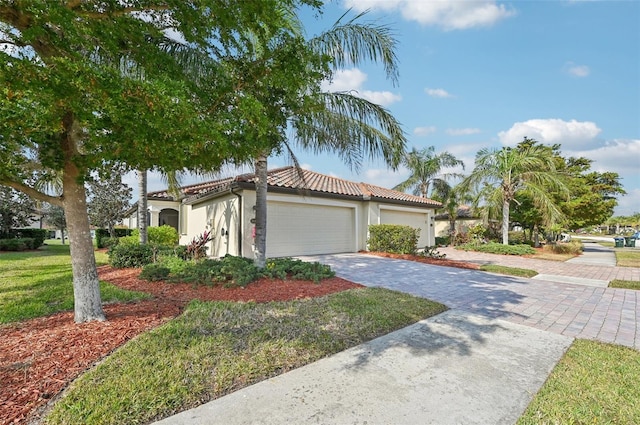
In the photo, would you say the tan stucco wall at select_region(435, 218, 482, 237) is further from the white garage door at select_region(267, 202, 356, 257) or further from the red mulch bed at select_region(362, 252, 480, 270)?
the red mulch bed at select_region(362, 252, 480, 270)

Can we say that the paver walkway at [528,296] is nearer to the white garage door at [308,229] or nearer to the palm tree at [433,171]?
the white garage door at [308,229]

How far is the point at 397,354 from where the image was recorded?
3977 millimetres

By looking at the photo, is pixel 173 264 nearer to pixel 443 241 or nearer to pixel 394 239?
pixel 394 239

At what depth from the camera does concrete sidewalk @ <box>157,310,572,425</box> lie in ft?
8.84

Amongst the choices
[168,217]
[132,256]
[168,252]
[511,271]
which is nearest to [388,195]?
[511,271]

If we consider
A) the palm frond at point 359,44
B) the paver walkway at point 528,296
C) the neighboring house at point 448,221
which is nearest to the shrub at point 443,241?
the neighboring house at point 448,221

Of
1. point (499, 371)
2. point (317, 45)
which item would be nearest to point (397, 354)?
point (499, 371)

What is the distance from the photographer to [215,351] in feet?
12.4

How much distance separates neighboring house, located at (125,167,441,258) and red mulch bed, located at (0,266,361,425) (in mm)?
4682

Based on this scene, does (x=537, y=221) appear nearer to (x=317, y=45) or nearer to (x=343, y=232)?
(x=343, y=232)

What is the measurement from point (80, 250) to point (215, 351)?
273 cm

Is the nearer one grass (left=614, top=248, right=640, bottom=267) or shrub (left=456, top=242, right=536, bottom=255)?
grass (left=614, top=248, right=640, bottom=267)

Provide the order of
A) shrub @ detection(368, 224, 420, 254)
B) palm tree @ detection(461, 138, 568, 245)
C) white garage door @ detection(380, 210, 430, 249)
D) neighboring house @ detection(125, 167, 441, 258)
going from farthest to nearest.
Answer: palm tree @ detection(461, 138, 568, 245), white garage door @ detection(380, 210, 430, 249), shrub @ detection(368, 224, 420, 254), neighboring house @ detection(125, 167, 441, 258)

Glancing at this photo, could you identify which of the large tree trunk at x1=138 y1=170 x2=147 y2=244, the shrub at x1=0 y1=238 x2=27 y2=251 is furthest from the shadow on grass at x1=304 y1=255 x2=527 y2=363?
the shrub at x1=0 y1=238 x2=27 y2=251
